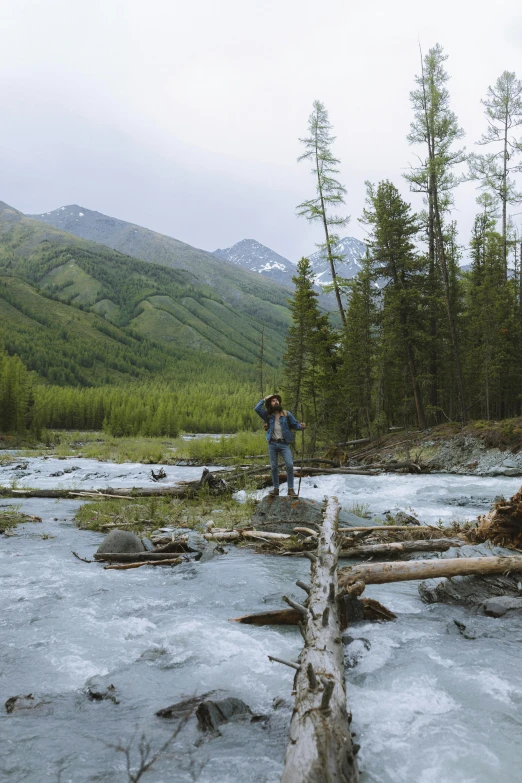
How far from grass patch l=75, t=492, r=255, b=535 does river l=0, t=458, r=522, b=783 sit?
9.94 feet

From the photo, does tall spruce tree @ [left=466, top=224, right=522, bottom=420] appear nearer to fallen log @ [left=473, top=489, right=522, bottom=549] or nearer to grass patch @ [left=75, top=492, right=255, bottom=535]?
grass patch @ [left=75, top=492, right=255, bottom=535]

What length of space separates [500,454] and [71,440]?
47.0 metres

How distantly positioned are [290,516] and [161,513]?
3.75m

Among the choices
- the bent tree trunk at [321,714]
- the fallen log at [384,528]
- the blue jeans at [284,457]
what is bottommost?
the fallen log at [384,528]

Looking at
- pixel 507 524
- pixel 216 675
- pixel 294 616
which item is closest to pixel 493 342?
pixel 507 524

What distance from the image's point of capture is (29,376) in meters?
53.3

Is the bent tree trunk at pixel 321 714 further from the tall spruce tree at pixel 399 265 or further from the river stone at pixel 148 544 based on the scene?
the tall spruce tree at pixel 399 265

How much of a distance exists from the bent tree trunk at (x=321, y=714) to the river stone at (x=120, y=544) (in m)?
5.21

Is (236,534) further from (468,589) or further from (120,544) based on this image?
(468,589)

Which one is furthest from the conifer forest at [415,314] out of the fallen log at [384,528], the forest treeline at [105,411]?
the forest treeline at [105,411]

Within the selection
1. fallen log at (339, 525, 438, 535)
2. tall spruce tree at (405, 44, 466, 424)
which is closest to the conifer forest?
tall spruce tree at (405, 44, 466, 424)

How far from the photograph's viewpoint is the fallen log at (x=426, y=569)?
623 centimetres

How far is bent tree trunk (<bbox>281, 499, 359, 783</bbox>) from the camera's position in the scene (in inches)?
97.3

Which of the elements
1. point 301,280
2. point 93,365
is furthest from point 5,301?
point 301,280
